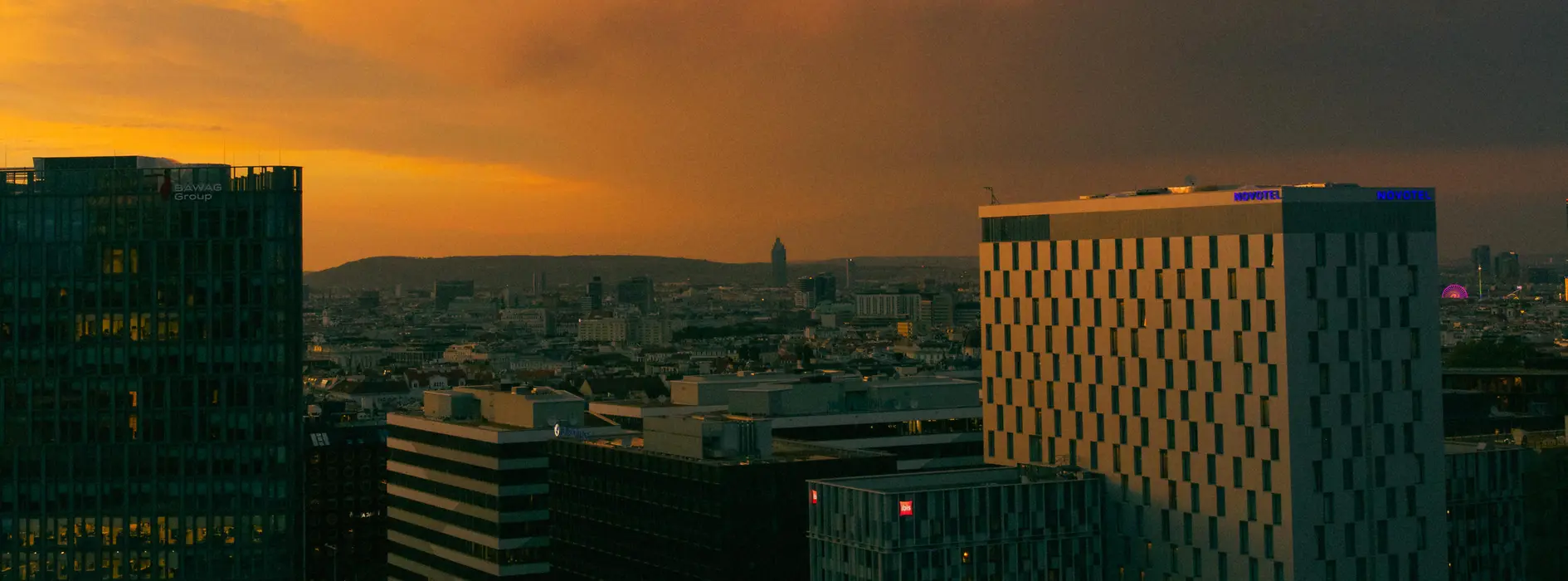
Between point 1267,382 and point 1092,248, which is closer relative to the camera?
point 1267,382

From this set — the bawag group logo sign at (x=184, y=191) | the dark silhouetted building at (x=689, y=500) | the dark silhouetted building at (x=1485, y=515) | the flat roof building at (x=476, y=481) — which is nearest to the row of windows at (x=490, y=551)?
the flat roof building at (x=476, y=481)

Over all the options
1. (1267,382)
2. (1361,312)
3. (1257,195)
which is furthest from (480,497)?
(1361,312)

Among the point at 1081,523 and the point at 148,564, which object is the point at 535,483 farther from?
the point at 1081,523

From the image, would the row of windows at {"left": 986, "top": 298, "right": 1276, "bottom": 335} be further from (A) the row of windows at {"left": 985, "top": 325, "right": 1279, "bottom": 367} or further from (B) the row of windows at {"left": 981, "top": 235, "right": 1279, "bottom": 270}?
(B) the row of windows at {"left": 981, "top": 235, "right": 1279, "bottom": 270}

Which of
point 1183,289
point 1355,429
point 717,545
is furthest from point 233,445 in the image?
point 1355,429

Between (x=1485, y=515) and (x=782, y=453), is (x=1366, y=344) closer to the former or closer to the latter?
(x=1485, y=515)

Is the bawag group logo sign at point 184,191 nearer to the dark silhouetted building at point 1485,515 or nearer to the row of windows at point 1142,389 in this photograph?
the row of windows at point 1142,389

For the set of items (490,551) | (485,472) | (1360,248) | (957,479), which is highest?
(1360,248)
